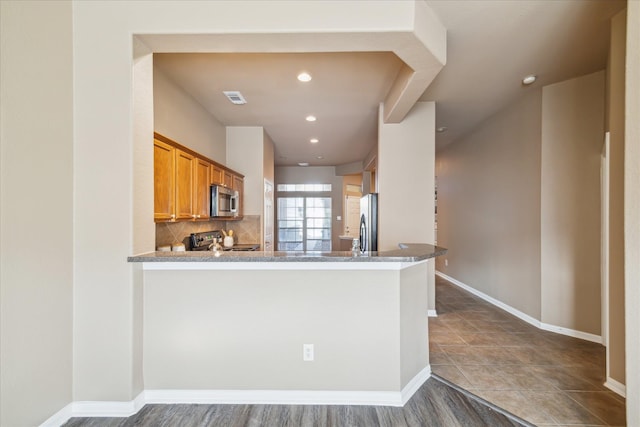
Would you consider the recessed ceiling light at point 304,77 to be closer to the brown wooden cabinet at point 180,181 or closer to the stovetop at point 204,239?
the brown wooden cabinet at point 180,181

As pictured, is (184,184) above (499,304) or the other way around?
above

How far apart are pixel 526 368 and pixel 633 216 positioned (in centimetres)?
164

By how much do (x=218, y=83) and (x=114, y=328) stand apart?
2598mm

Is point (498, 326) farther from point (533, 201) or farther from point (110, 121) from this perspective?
point (110, 121)

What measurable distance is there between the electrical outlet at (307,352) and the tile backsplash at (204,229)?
1912 mm

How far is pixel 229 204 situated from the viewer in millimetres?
4109

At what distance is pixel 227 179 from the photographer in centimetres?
423

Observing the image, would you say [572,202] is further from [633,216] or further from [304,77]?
[304,77]

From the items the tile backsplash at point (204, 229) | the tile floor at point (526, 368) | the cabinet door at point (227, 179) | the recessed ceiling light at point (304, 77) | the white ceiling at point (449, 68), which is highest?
the white ceiling at point (449, 68)

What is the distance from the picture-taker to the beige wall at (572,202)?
320cm
